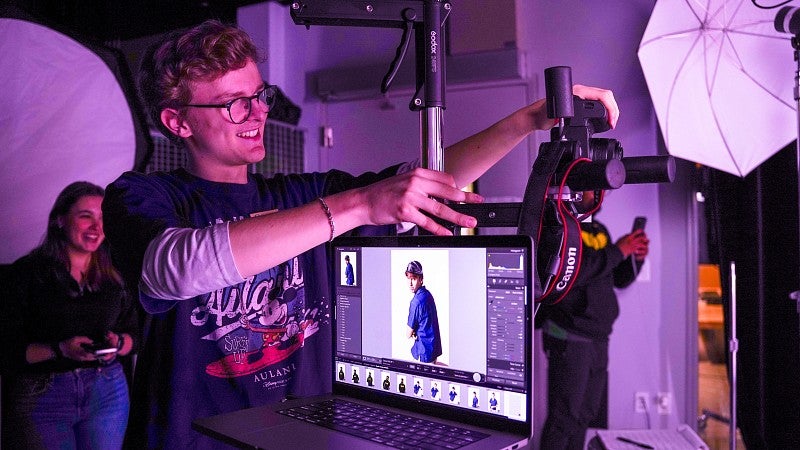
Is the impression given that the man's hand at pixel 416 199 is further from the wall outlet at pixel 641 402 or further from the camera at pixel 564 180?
the wall outlet at pixel 641 402

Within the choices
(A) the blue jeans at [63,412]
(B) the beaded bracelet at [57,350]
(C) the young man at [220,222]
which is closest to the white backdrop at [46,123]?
(B) the beaded bracelet at [57,350]

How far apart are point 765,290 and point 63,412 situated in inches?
111

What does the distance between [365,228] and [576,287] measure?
1.81m

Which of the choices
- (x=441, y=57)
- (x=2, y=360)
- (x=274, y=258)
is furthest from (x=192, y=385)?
(x=2, y=360)

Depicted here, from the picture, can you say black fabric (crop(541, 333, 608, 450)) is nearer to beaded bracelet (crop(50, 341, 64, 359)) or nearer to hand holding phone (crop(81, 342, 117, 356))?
hand holding phone (crop(81, 342, 117, 356))

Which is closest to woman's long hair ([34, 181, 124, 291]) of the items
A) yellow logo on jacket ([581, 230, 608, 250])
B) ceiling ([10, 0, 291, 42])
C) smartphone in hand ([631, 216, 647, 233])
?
ceiling ([10, 0, 291, 42])

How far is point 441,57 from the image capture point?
3.03 ft

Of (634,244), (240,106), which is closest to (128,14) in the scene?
(240,106)

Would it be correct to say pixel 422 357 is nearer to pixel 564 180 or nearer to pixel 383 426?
pixel 383 426

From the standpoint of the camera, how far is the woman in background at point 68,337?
2070 millimetres

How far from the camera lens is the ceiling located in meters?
2.76

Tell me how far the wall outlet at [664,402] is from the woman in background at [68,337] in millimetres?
2649

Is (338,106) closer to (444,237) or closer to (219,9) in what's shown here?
(219,9)

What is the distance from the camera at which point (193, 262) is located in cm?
76
